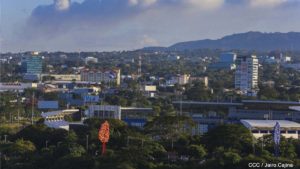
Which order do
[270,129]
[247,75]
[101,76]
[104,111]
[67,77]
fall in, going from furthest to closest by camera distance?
[67,77], [101,76], [247,75], [104,111], [270,129]

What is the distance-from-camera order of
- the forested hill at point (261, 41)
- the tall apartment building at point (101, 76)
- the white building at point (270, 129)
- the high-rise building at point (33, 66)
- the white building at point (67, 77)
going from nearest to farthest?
1. the white building at point (270, 129)
2. the tall apartment building at point (101, 76)
3. the white building at point (67, 77)
4. the high-rise building at point (33, 66)
5. the forested hill at point (261, 41)

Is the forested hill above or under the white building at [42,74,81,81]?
above

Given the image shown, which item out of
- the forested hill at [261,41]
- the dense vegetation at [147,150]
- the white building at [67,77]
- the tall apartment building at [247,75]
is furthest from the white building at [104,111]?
the forested hill at [261,41]

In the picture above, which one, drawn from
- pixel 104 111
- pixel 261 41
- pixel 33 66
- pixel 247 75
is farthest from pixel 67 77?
pixel 261 41

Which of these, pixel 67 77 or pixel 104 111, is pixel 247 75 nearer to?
pixel 67 77

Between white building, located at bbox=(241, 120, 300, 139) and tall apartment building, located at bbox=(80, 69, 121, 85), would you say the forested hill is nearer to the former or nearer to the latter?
tall apartment building, located at bbox=(80, 69, 121, 85)

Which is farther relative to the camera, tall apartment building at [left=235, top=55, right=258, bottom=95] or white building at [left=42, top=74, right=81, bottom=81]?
white building at [left=42, top=74, right=81, bottom=81]

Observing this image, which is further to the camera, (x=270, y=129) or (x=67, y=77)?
(x=67, y=77)

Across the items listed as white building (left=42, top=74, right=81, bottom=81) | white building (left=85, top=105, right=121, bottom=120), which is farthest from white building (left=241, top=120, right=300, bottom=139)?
white building (left=42, top=74, right=81, bottom=81)

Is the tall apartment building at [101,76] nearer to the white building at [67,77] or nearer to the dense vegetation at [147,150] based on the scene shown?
the white building at [67,77]
